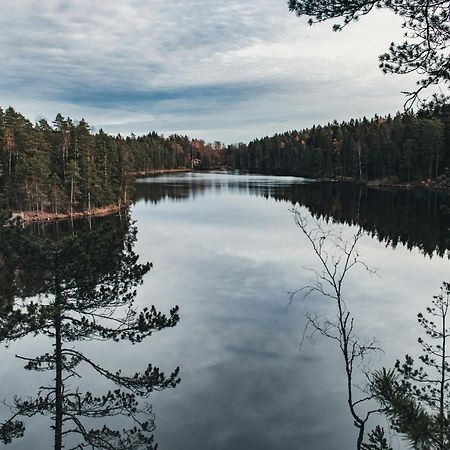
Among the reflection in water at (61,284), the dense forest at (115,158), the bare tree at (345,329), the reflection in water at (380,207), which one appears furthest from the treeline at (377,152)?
the reflection in water at (61,284)

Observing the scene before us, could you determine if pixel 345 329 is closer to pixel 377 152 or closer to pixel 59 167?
pixel 59 167

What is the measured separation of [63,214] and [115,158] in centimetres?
1605

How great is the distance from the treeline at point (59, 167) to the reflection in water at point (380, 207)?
1324cm

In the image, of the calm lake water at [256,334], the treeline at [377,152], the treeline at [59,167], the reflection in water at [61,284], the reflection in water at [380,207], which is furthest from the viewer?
the treeline at [377,152]

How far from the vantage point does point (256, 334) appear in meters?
22.1

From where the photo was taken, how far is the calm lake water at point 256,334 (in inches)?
602

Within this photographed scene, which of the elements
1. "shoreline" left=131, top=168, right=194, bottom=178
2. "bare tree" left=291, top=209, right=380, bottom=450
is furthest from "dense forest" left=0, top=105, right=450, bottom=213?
"shoreline" left=131, top=168, right=194, bottom=178

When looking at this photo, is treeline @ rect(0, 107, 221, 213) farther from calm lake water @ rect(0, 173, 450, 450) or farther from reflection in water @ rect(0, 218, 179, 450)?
reflection in water @ rect(0, 218, 179, 450)

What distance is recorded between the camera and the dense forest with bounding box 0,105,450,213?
53688 millimetres

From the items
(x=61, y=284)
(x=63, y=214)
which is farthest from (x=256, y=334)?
(x=63, y=214)

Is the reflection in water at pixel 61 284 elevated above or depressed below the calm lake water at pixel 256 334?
above

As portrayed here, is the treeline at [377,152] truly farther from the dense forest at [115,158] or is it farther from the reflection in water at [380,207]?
the reflection in water at [380,207]

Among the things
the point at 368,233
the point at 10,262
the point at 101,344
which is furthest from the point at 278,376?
the point at 368,233

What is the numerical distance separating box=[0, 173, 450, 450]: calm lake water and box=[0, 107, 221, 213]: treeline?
629 inches
